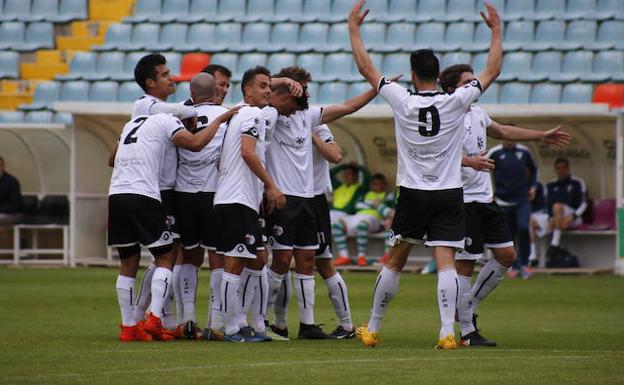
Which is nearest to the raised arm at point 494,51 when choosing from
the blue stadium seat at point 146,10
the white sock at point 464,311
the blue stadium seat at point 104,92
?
the white sock at point 464,311

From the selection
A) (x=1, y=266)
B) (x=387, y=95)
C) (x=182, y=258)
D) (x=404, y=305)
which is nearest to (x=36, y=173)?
(x=1, y=266)

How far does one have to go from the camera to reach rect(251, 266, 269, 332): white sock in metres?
9.86

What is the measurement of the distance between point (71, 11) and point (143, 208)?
18.0m

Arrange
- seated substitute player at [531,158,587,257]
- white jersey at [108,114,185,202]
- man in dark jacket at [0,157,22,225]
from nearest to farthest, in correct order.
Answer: white jersey at [108,114,185,202], seated substitute player at [531,158,587,257], man in dark jacket at [0,157,22,225]

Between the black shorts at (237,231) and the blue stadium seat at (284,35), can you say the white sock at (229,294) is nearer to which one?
the black shorts at (237,231)

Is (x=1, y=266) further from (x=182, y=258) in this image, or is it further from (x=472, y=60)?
(x=182, y=258)

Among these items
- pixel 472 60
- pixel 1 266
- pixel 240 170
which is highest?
pixel 472 60

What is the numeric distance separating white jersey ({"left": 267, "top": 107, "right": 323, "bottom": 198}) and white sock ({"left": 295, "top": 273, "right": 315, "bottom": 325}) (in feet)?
2.15

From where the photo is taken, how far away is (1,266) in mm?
21000

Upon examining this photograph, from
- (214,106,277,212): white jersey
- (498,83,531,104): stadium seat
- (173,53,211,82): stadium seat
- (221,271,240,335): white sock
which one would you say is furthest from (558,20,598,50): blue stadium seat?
(221,271,240,335): white sock

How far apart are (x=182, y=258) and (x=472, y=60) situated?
13.3 meters

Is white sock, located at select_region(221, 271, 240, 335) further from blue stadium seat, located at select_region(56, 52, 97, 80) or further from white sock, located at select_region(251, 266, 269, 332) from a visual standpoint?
blue stadium seat, located at select_region(56, 52, 97, 80)

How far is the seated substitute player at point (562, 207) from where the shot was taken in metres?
19.5

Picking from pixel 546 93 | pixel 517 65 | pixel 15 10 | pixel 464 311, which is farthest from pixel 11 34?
pixel 464 311
